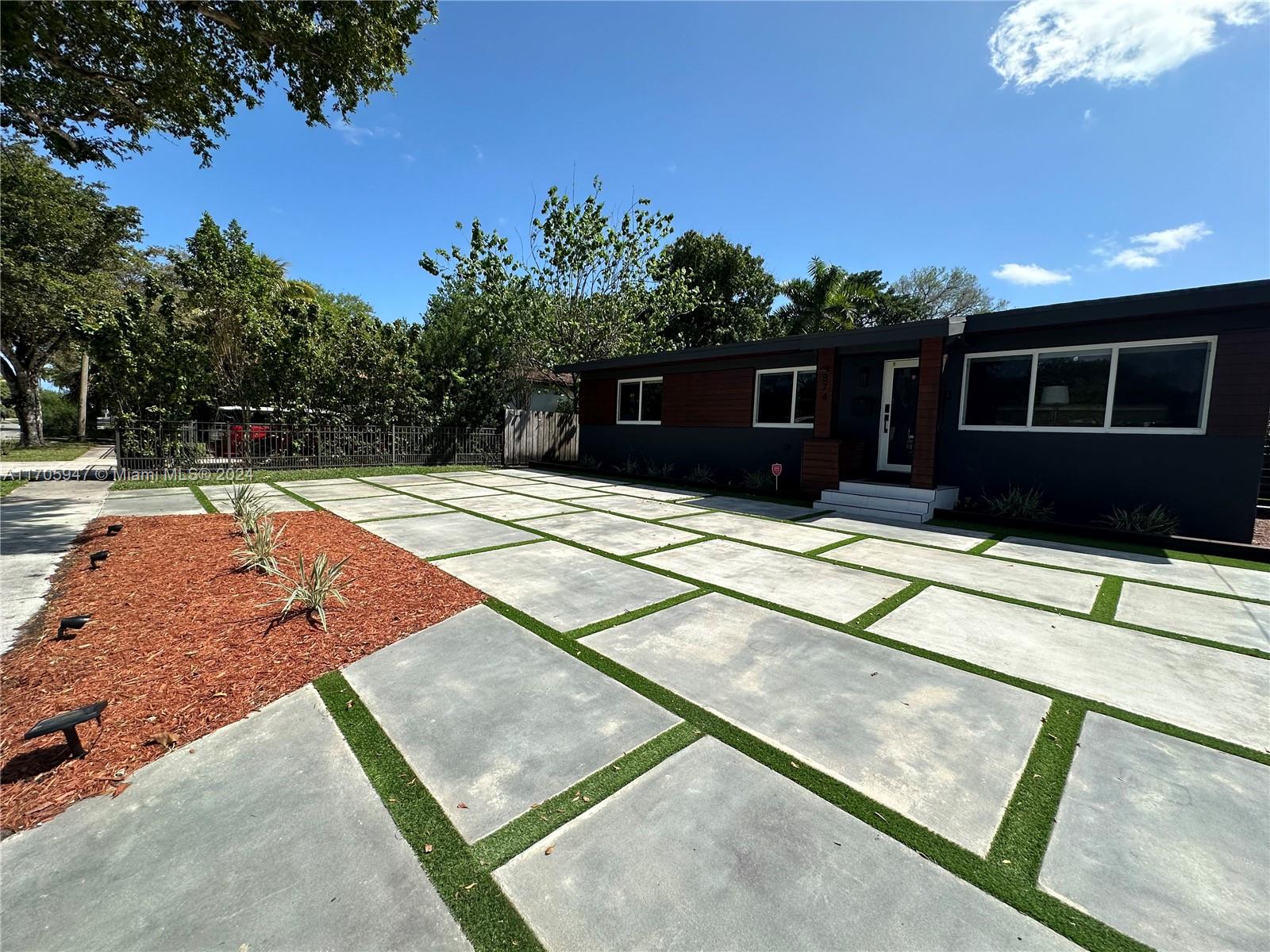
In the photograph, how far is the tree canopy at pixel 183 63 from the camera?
559 centimetres

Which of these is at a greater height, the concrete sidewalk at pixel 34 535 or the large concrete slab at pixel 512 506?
the large concrete slab at pixel 512 506

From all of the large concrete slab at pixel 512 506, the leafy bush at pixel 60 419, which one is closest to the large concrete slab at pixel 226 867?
the large concrete slab at pixel 512 506

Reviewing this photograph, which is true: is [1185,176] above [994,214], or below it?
below

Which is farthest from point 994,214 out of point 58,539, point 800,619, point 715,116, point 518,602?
point 58,539

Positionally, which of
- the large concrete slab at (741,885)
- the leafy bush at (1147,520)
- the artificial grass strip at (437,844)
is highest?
the leafy bush at (1147,520)

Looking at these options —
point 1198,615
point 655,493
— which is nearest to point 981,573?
point 1198,615

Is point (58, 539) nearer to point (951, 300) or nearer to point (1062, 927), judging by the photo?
point (1062, 927)

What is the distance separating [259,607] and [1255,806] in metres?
5.30

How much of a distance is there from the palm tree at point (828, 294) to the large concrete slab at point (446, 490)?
1173 cm

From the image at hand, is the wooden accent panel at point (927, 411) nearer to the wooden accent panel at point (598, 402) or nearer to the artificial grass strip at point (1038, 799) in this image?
the artificial grass strip at point (1038, 799)

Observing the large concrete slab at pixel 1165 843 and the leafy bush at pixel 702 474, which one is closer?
the large concrete slab at pixel 1165 843

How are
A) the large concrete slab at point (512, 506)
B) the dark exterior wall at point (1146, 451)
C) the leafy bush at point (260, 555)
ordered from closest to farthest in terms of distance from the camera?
the leafy bush at point (260, 555) < the dark exterior wall at point (1146, 451) < the large concrete slab at point (512, 506)

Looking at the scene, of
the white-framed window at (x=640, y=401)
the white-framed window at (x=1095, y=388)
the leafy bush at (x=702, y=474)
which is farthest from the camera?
the white-framed window at (x=640, y=401)

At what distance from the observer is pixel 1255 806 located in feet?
6.43
